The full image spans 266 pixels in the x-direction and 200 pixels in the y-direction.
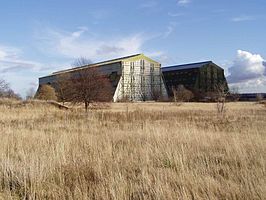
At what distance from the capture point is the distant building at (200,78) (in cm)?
11925

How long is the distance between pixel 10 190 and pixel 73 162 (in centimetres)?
161

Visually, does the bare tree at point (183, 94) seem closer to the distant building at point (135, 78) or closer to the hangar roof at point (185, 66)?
the distant building at point (135, 78)

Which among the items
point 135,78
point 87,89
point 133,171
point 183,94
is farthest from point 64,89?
point 135,78

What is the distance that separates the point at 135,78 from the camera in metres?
115

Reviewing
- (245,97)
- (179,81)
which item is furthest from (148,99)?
(245,97)

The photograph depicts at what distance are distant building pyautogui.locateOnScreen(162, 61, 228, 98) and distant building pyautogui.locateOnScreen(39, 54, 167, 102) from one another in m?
7.44

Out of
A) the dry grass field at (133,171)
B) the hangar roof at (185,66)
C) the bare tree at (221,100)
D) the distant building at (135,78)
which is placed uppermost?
the hangar roof at (185,66)

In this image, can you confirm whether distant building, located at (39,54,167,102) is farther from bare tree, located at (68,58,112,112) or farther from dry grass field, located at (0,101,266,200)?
dry grass field, located at (0,101,266,200)

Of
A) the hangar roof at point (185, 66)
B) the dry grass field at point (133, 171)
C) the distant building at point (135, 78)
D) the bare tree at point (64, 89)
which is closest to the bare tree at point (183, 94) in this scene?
the distant building at point (135, 78)

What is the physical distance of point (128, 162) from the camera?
22.4ft

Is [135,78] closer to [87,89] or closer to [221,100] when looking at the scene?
[87,89]

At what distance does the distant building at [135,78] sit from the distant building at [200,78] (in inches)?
293

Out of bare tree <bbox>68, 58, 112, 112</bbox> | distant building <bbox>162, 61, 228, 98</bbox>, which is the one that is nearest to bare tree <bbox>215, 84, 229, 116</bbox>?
bare tree <bbox>68, 58, 112, 112</bbox>

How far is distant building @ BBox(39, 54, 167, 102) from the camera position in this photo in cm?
11150
